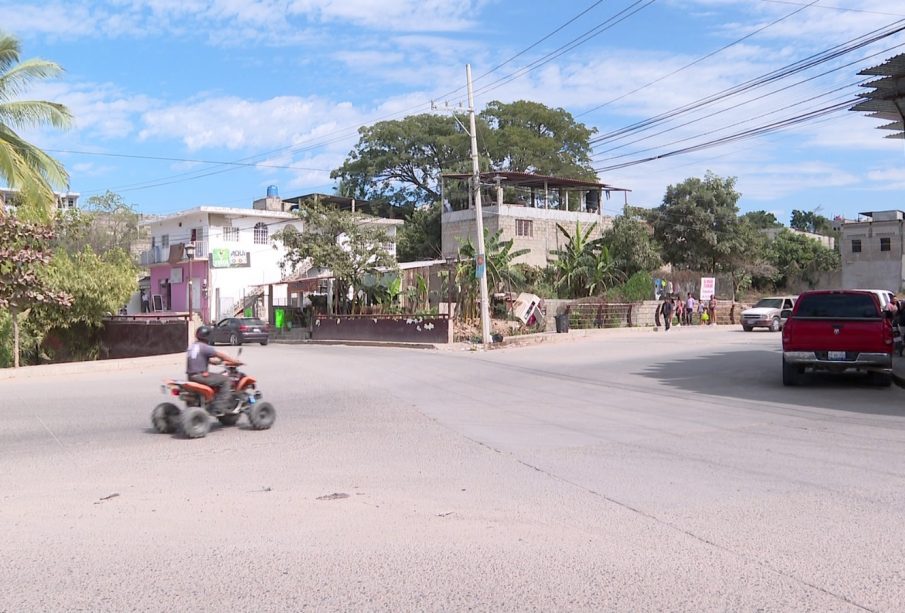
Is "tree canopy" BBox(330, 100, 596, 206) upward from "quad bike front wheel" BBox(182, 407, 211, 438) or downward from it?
upward

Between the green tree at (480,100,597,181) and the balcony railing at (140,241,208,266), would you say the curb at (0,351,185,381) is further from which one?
the green tree at (480,100,597,181)

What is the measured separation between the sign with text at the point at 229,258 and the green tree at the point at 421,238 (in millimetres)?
10417

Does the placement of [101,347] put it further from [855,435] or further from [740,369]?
[855,435]

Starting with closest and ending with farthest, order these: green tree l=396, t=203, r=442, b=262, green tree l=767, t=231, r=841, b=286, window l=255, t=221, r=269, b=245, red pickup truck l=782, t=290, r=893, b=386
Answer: red pickup truck l=782, t=290, r=893, b=386 → window l=255, t=221, r=269, b=245 → green tree l=396, t=203, r=442, b=262 → green tree l=767, t=231, r=841, b=286

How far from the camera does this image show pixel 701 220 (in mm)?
49344

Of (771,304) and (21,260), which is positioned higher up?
(21,260)

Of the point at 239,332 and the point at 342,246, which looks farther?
the point at 342,246

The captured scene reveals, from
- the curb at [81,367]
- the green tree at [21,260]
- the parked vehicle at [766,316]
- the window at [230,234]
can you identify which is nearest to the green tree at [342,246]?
the curb at [81,367]

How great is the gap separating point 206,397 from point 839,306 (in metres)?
12.3

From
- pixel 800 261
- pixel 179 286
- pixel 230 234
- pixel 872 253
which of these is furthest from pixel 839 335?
pixel 800 261

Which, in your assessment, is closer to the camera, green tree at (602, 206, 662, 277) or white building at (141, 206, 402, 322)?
green tree at (602, 206, 662, 277)

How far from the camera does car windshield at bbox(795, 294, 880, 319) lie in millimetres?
15852

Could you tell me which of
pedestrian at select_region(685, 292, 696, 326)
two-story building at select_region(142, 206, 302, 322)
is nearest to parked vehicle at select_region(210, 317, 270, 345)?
two-story building at select_region(142, 206, 302, 322)

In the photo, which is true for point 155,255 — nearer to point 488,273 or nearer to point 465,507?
point 488,273
